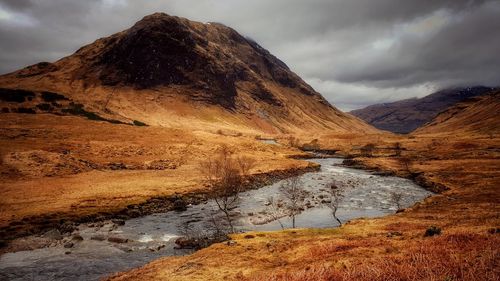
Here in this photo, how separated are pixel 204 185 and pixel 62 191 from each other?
845 inches

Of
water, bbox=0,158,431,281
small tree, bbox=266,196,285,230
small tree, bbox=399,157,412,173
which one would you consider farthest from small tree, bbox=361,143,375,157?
small tree, bbox=266,196,285,230

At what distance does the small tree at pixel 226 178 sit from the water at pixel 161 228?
1.83 m

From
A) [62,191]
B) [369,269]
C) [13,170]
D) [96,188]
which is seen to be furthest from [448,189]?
[13,170]

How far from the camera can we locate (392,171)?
83188 millimetres

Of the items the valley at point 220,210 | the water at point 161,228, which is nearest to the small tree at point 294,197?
the valley at point 220,210

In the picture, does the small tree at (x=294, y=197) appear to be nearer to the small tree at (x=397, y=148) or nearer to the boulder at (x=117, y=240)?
the boulder at (x=117, y=240)

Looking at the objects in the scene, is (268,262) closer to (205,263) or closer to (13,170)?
(205,263)

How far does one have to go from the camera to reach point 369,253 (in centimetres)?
1941

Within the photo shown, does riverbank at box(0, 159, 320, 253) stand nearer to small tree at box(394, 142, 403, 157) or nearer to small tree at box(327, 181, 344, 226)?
small tree at box(327, 181, 344, 226)

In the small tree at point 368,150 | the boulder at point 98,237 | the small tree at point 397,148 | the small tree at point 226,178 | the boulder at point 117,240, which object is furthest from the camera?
the small tree at point 397,148

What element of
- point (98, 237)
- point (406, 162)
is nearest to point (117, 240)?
point (98, 237)

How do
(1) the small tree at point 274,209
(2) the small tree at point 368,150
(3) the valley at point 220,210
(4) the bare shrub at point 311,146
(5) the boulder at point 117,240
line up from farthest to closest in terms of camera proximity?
1. (4) the bare shrub at point 311,146
2. (2) the small tree at point 368,150
3. (1) the small tree at point 274,209
4. (5) the boulder at point 117,240
5. (3) the valley at point 220,210

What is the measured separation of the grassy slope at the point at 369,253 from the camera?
12844 millimetres

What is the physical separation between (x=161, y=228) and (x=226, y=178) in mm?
9618
